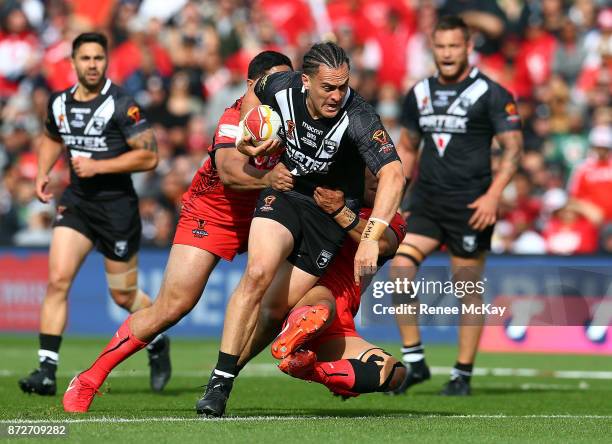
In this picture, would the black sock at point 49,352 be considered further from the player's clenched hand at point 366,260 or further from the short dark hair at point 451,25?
the short dark hair at point 451,25

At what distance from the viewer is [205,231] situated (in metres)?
9.12

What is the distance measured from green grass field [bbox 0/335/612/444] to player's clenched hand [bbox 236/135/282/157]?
171 centimetres

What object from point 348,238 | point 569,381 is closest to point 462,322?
point 569,381

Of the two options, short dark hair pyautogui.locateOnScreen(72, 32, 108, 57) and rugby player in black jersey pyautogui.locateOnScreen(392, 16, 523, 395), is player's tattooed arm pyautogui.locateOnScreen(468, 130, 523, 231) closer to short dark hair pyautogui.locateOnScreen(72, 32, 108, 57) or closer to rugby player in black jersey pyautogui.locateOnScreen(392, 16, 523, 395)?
rugby player in black jersey pyautogui.locateOnScreen(392, 16, 523, 395)

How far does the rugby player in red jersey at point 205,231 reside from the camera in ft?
28.2

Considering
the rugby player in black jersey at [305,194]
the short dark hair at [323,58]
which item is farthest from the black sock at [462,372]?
the short dark hair at [323,58]

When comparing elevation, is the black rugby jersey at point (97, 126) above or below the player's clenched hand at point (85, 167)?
above

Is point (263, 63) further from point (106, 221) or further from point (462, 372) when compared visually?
point (462, 372)

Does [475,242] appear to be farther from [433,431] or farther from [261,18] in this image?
[261,18]

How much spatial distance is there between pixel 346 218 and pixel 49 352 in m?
3.43

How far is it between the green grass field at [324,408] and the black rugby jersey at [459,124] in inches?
76.5

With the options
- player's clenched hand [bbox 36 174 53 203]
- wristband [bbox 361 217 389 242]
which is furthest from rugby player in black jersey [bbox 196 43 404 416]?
player's clenched hand [bbox 36 174 53 203]

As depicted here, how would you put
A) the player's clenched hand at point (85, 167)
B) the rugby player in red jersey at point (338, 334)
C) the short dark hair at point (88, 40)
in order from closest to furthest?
the rugby player in red jersey at point (338, 334) → the player's clenched hand at point (85, 167) → the short dark hair at point (88, 40)

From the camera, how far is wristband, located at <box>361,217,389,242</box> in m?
7.69
